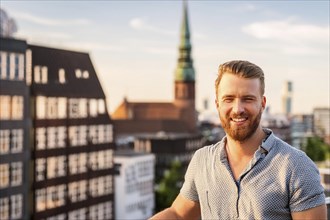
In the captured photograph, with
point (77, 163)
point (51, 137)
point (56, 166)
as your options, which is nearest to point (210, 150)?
point (51, 137)

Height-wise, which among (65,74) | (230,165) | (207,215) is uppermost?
(65,74)

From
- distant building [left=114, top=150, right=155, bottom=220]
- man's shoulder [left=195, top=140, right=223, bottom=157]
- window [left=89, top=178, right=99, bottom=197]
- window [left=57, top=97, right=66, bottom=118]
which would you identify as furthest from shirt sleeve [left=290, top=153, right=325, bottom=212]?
distant building [left=114, top=150, right=155, bottom=220]

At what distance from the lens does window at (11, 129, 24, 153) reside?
1538 inches

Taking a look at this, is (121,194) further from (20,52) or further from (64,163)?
(20,52)

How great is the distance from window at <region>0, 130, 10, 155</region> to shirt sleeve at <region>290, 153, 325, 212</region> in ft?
119

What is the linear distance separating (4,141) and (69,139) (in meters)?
8.57

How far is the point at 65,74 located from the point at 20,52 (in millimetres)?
7501

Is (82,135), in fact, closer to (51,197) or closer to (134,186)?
(51,197)

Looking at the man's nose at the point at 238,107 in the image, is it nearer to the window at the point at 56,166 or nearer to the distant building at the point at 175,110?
the window at the point at 56,166

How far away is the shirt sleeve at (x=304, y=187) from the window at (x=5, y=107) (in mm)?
36221

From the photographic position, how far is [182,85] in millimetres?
122500

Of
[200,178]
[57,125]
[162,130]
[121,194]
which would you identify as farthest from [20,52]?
[162,130]

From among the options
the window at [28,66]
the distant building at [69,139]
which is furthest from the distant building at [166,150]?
the window at [28,66]

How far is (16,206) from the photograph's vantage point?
39.8 meters
